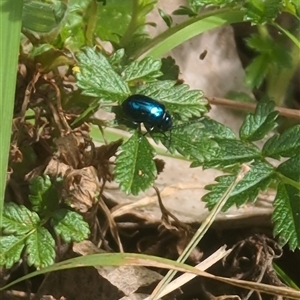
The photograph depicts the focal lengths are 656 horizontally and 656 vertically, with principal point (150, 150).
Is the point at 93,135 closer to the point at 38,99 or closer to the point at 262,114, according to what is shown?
the point at 38,99

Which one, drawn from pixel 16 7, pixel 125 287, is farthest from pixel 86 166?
pixel 16 7

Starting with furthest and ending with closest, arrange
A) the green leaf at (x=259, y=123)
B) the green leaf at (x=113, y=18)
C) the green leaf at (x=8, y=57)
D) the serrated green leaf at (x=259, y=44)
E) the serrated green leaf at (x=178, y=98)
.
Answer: the serrated green leaf at (x=259, y=44) < the green leaf at (x=113, y=18) < the green leaf at (x=259, y=123) < the serrated green leaf at (x=178, y=98) < the green leaf at (x=8, y=57)

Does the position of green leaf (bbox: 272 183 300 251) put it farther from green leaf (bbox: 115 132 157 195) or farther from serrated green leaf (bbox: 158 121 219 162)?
green leaf (bbox: 115 132 157 195)

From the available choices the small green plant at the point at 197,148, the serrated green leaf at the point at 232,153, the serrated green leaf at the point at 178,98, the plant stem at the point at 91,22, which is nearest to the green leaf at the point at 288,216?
the small green plant at the point at 197,148

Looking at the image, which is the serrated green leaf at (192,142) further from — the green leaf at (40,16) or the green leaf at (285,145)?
the green leaf at (40,16)

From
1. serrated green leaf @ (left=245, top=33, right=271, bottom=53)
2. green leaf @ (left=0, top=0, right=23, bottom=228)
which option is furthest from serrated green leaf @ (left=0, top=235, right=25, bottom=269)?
serrated green leaf @ (left=245, top=33, right=271, bottom=53)

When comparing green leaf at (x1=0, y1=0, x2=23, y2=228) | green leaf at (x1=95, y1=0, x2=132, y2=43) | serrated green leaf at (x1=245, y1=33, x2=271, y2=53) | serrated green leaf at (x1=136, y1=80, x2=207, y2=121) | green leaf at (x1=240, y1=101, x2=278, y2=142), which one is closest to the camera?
green leaf at (x1=0, y1=0, x2=23, y2=228)

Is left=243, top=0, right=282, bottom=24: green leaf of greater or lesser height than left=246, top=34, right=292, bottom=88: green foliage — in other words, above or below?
above
